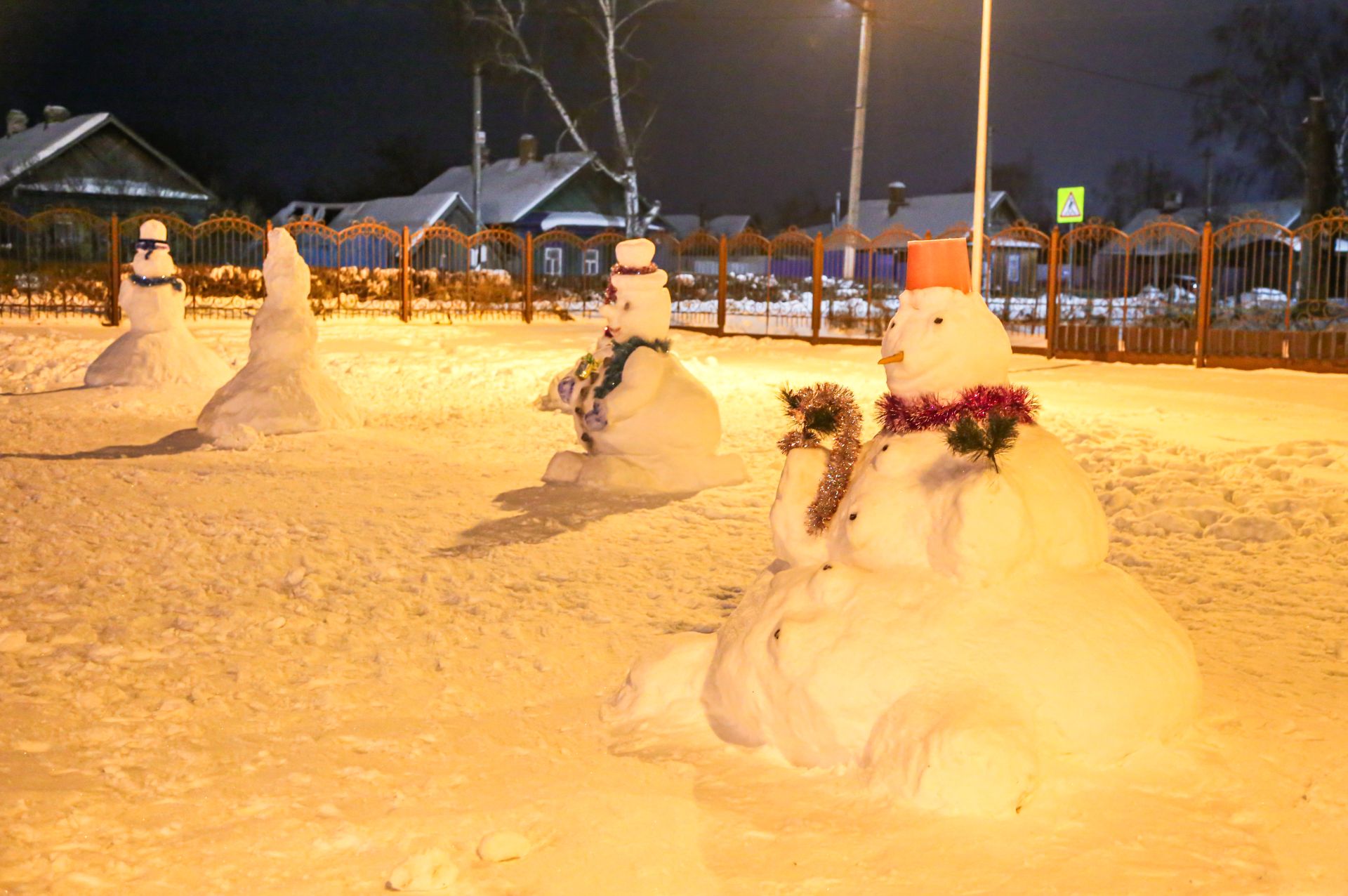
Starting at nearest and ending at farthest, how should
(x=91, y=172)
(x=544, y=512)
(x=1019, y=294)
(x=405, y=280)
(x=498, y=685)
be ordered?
(x=498, y=685) < (x=544, y=512) < (x=405, y=280) < (x=1019, y=294) < (x=91, y=172)

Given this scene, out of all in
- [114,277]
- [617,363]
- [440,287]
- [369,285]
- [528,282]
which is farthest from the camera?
[369,285]

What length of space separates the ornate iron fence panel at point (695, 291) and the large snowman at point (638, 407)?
631 inches

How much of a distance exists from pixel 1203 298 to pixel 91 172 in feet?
121

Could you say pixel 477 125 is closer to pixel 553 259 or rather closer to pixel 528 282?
pixel 528 282

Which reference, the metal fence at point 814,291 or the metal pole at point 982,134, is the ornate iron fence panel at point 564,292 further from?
the metal pole at point 982,134

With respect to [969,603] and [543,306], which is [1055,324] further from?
[969,603]

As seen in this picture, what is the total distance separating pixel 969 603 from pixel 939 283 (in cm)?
116

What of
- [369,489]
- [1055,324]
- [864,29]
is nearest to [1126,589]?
[369,489]

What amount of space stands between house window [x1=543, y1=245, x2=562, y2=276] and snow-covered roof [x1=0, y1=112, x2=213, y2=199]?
41.0 feet

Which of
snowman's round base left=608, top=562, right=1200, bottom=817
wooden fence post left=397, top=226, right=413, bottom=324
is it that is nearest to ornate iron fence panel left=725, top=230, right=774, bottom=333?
wooden fence post left=397, top=226, right=413, bottom=324

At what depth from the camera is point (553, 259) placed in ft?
160

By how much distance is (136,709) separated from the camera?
16.4ft

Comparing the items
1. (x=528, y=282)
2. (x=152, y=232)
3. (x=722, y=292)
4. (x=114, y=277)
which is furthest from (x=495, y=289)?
(x=152, y=232)

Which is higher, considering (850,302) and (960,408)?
(850,302)
